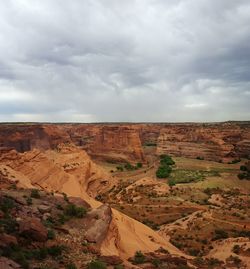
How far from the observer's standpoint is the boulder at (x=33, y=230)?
15672 mm

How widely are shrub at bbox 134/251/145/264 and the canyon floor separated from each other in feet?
0.14

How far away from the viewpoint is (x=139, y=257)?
60.1 ft

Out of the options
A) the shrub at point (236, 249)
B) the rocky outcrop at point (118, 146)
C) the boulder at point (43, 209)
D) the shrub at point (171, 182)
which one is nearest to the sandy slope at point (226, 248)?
the shrub at point (236, 249)

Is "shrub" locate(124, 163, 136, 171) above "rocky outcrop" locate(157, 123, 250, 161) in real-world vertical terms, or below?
below

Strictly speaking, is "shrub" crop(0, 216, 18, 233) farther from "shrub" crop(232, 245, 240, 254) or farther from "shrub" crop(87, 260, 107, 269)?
"shrub" crop(232, 245, 240, 254)

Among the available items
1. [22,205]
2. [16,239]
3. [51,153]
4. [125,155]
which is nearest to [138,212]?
[51,153]

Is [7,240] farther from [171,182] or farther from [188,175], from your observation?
[188,175]

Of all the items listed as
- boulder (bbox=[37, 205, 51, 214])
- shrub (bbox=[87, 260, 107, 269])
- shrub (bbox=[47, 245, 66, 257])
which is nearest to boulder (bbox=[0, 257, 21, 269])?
shrub (bbox=[47, 245, 66, 257])

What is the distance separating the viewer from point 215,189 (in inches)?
2117

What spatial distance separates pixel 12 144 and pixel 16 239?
71.9m

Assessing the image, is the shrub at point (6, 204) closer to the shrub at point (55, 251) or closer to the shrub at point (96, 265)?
the shrub at point (55, 251)

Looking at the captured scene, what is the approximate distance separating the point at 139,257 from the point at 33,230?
528 centimetres

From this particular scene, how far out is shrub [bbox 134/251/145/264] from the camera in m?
17.5

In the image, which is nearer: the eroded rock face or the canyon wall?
the eroded rock face
